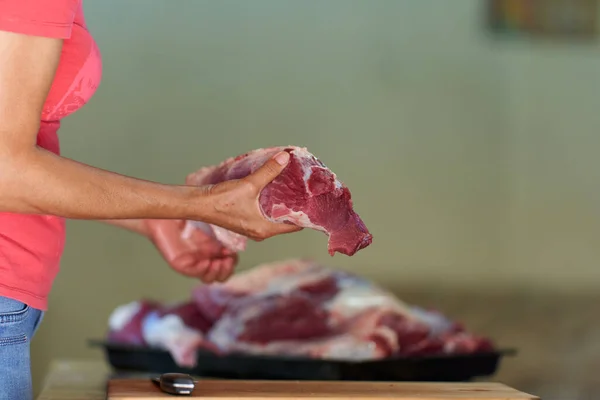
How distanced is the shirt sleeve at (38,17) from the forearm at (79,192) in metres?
0.14

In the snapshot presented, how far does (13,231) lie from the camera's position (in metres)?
1.22

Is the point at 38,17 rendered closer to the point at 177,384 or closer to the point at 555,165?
the point at 177,384

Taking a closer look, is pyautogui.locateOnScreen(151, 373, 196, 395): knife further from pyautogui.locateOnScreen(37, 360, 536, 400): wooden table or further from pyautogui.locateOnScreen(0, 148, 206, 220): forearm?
pyautogui.locateOnScreen(0, 148, 206, 220): forearm

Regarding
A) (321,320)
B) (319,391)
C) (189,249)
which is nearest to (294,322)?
(321,320)

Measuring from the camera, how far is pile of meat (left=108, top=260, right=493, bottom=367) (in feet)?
6.64

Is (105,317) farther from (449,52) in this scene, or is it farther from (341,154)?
(449,52)

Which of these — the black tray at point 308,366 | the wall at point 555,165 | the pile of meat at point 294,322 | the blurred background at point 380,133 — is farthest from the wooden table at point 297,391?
the wall at point 555,165

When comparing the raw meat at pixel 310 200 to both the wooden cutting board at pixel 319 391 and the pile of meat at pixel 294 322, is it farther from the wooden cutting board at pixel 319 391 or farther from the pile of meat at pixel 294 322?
the pile of meat at pixel 294 322

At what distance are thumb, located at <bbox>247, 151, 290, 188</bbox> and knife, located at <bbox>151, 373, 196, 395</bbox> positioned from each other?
318 millimetres

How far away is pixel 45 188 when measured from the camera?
112 centimetres

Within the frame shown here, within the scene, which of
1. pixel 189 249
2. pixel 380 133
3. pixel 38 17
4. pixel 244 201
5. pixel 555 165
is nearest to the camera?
pixel 38 17

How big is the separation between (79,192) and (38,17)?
22 cm

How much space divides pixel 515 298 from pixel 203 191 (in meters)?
4.04

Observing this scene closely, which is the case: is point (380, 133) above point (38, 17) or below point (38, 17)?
below
